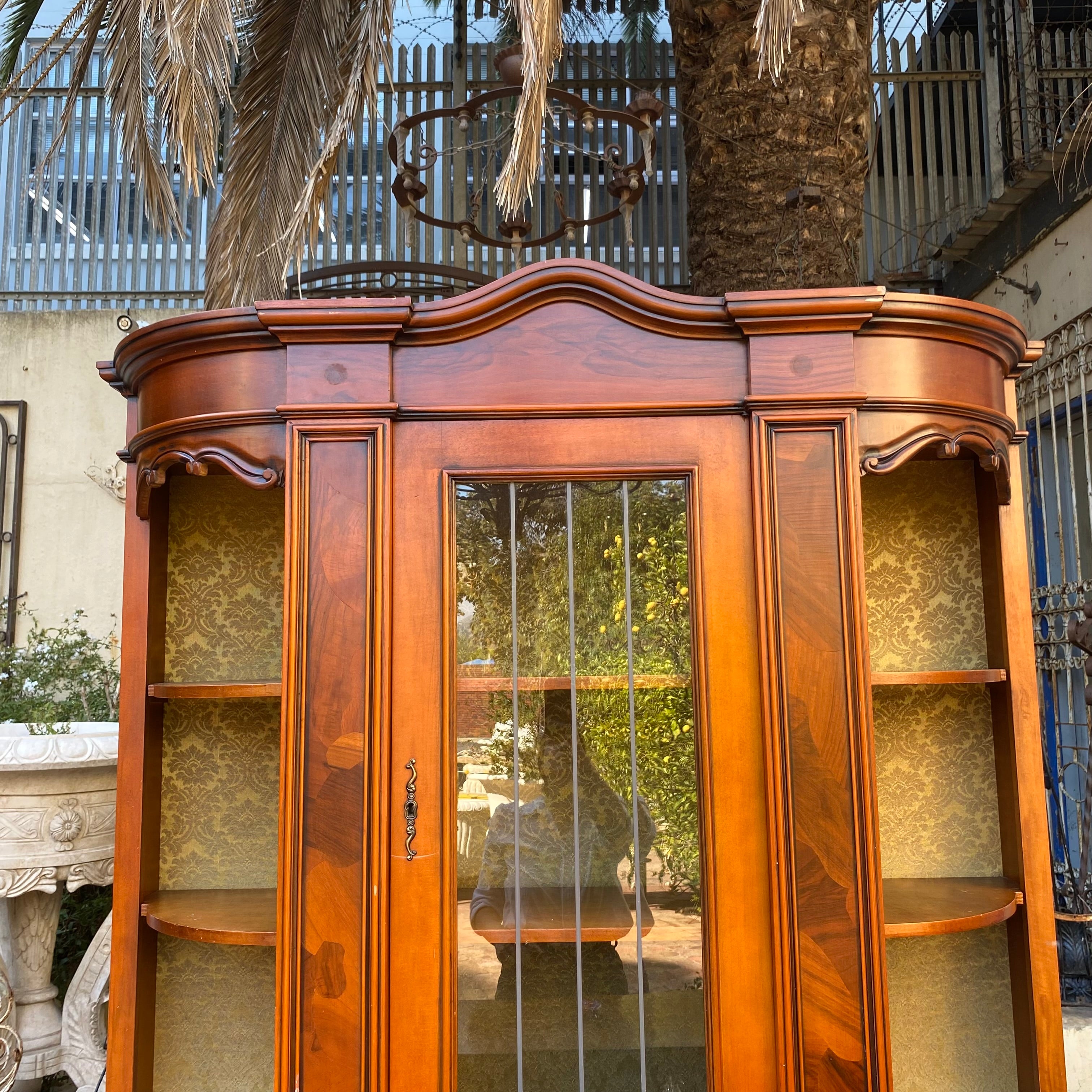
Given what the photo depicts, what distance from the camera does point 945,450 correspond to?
2176 mm

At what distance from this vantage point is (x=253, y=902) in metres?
2.43

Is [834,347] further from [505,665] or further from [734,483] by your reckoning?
[505,665]

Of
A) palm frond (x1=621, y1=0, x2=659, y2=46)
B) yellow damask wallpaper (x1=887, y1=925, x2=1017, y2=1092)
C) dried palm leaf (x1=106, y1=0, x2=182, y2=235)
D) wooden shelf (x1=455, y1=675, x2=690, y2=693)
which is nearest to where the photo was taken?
wooden shelf (x1=455, y1=675, x2=690, y2=693)

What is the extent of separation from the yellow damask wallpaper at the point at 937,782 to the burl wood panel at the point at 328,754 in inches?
53.9

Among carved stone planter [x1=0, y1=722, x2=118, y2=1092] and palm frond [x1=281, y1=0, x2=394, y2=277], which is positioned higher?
palm frond [x1=281, y1=0, x2=394, y2=277]

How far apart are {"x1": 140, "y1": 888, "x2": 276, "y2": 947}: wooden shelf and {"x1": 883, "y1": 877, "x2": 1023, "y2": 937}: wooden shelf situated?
1.32 m

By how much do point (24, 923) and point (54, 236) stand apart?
396 cm

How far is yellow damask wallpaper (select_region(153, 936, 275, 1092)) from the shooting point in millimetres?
2516

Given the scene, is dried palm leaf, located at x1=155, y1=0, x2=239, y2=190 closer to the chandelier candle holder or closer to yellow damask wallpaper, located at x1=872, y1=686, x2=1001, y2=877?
the chandelier candle holder

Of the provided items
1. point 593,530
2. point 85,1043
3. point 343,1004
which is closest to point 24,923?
point 85,1043

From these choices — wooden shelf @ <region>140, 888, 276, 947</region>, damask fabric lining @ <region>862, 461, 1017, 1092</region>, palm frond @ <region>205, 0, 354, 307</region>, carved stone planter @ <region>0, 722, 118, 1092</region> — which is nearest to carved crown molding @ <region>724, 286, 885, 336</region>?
damask fabric lining @ <region>862, 461, 1017, 1092</region>

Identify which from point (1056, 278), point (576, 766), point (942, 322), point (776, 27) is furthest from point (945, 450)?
point (1056, 278)

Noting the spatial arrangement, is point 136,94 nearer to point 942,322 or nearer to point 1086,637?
point 942,322

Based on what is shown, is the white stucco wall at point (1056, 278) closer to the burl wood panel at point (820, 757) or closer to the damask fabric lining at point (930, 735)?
the damask fabric lining at point (930, 735)
